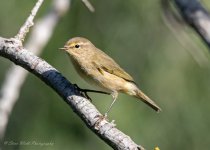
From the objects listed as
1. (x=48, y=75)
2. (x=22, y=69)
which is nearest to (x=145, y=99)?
(x=22, y=69)

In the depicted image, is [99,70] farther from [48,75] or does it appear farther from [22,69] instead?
[48,75]

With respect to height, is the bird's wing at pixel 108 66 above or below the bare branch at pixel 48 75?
above

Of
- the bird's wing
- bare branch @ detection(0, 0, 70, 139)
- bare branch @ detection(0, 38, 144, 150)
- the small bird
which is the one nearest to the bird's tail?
the small bird

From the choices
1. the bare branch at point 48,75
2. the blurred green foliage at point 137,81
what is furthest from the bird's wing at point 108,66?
the bare branch at point 48,75

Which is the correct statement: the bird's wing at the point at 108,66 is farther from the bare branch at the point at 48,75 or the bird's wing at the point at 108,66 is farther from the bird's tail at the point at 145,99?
the bare branch at the point at 48,75

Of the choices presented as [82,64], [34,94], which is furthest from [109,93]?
[34,94]

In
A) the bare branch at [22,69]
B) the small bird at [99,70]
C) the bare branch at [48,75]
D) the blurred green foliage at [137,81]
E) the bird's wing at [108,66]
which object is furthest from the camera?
the blurred green foliage at [137,81]

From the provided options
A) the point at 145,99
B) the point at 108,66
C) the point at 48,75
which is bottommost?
the point at 48,75
